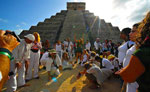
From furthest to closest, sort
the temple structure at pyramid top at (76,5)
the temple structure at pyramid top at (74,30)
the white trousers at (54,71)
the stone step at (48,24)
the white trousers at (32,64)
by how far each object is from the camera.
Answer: the temple structure at pyramid top at (76,5), the stone step at (48,24), the temple structure at pyramid top at (74,30), the white trousers at (54,71), the white trousers at (32,64)

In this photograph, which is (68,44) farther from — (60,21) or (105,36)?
(60,21)

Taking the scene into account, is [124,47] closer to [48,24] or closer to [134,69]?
[134,69]

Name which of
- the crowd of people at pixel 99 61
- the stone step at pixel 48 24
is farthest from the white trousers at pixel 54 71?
the stone step at pixel 48 24

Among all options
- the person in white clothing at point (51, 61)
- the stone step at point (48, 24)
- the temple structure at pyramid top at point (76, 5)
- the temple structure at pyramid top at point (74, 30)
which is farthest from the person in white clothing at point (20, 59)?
the temple structure at pyramid top at point (76, 5)

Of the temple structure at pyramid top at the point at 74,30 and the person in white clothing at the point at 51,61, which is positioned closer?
the person in white clothing at the point at 51,61

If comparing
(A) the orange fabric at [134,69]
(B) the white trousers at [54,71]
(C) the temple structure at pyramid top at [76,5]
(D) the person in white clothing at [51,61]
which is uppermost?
(C) the temple structure at pyramid top at [76,5]

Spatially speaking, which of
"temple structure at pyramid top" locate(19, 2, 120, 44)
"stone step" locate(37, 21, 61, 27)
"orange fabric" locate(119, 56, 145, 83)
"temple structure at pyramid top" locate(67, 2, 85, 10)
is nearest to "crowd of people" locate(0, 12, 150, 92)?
"orange fabric" locate(119, 56, 145, 83)

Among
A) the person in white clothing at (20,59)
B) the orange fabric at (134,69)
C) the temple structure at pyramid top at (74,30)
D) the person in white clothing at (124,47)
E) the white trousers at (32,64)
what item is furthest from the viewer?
the temple structure at pyramid top at (74,30)

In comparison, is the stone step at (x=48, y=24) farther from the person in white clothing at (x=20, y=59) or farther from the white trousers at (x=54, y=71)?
the person in white clothing at (x=20, y=59)

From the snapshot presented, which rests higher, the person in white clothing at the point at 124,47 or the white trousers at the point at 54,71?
the person in white clothing at the point at 124,47

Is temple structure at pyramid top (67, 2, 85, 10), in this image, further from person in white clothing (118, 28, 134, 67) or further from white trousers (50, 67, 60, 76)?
person in white clothing (118, 28, 134, 67)

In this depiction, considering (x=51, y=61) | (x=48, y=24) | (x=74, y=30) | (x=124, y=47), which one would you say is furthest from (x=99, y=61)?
(x=48, y=24)

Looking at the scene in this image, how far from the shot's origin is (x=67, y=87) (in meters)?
3.75

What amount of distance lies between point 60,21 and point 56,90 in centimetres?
2176
